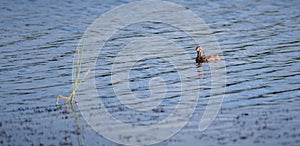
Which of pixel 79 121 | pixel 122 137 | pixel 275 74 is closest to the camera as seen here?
pixel 122 137

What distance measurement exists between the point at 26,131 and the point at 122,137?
2.14 meters

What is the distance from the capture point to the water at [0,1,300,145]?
1309cm

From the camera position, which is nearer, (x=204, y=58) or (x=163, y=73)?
(x=163, y=73)

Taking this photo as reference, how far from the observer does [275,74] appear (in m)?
18.3

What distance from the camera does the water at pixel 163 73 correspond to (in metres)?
13.1

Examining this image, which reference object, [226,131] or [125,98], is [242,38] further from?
[226,131]

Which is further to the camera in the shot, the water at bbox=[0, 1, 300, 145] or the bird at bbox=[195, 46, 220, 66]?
the bird at bbox=[195, 46, 220, 66]

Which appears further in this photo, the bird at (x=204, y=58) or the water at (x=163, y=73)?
the bird at (x=204, y=58)

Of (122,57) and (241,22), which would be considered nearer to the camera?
(122,57)

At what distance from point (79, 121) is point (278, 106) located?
191 inches

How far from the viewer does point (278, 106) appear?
49.2 feet

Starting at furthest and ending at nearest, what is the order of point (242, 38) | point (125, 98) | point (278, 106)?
1. point (242, 38)
2. point (125, 98)
3. point (278, 106)

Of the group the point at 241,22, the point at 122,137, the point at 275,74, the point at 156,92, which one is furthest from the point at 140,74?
the point at 241,22

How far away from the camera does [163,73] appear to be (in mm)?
18766
